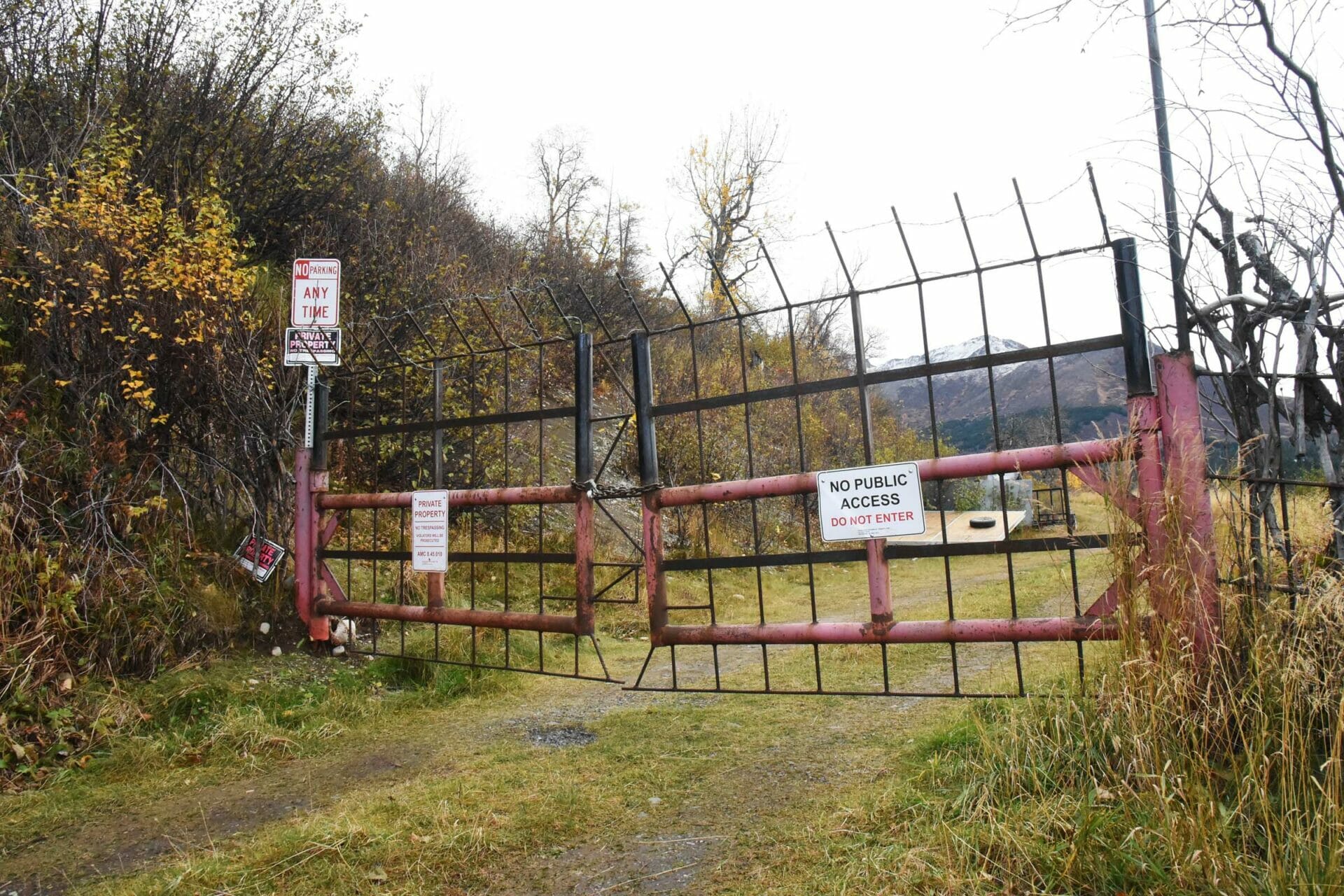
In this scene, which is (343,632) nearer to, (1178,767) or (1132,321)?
(1178,767)

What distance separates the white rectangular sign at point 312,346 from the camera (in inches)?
246

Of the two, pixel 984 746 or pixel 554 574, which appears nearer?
pixel 984 746

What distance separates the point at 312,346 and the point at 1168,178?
18.4 feet

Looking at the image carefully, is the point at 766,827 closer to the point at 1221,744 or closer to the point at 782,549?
the point at 1221,744

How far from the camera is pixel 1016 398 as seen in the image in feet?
68.0

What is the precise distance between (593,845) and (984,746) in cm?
166

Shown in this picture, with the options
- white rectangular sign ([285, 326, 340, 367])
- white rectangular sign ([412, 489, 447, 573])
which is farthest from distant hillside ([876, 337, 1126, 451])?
white rectangular sign ([285, 326, 340, 367])

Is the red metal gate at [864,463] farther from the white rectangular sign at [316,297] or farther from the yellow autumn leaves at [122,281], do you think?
the yellow autumn leaves at [122,281]

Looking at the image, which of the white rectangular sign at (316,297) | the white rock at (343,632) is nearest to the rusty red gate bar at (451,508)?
the white rock at (343,632)

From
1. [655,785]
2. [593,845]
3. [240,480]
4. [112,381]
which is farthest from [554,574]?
[593,845]

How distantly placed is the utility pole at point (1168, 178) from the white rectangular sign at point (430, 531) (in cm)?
424

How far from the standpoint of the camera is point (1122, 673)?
118 inches

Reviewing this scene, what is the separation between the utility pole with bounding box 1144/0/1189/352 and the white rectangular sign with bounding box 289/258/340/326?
17.6 feet

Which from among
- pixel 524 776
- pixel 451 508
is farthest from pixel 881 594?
pixel 451 508
